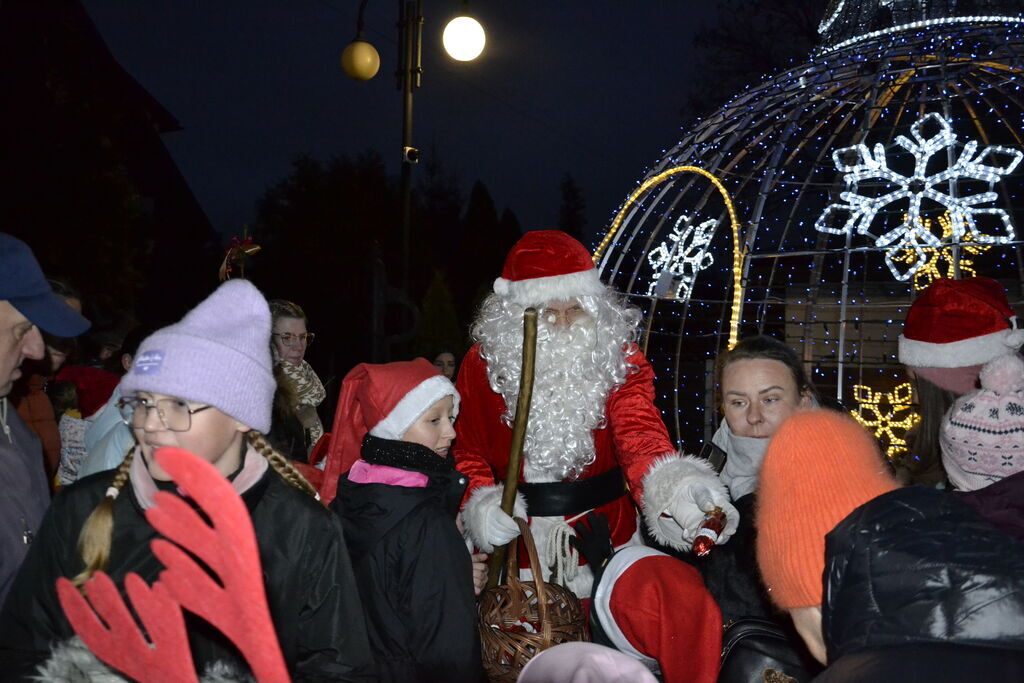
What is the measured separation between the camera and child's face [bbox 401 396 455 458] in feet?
9.01

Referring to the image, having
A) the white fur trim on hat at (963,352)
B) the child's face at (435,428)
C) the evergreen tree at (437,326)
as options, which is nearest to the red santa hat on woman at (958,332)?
the white fur trim on hat at (963,352)

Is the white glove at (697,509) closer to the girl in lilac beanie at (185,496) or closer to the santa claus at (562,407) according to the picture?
the santa claus at (562,407)

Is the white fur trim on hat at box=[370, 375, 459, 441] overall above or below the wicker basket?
above

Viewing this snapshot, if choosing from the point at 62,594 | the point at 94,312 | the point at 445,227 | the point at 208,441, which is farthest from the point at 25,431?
the point at 445,227

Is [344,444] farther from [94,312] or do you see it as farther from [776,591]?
[94,312]

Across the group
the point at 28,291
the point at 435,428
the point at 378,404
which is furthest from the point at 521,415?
the point at 28,291

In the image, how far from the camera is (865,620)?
1.22 metres

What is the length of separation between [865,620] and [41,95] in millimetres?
15423

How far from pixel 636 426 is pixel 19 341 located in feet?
6.68

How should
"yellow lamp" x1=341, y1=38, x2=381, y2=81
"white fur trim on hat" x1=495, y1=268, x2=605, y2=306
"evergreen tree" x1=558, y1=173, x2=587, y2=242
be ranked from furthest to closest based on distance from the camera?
"evergreen tree" x1=558, y1=173, x2=587, y2=242
"yellow lamp" x1=341, y1=38, x2=381, y2=81
"white fur trim on hat" x1=495, y1=268, x2=605, y2=306

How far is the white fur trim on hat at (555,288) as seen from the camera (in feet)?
11.0

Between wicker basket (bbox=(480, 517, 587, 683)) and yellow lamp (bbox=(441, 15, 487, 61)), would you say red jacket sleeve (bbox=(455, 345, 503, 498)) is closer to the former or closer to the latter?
wicker basket (bbox=(480, 517, 587, 683))

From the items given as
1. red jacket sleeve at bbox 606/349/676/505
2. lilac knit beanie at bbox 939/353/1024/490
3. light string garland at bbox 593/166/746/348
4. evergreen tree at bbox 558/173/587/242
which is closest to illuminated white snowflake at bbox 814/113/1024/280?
light string garland at bbox 593/166/746/348

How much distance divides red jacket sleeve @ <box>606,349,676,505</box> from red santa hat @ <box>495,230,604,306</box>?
1.22ft
